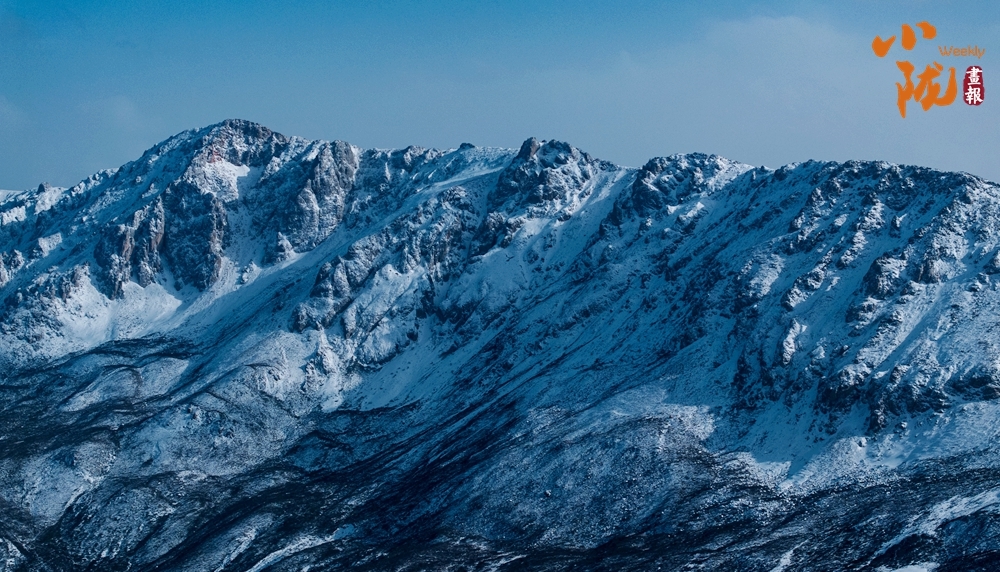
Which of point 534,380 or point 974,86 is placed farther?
point 534,380

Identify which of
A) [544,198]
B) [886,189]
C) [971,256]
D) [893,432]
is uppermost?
[544,198]

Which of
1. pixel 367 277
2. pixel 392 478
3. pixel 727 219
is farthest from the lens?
pixel 367 277

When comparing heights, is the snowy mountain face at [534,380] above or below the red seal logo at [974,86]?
below

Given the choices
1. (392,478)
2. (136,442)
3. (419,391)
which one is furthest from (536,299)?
(136,442)

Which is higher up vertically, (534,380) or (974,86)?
(974,86)

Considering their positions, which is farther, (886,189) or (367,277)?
(367,277)

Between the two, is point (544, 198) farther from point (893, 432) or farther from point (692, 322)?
point (893, 432)

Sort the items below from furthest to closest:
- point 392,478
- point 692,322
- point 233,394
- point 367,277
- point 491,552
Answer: point 367,277 < point 233,394 < point 692,322 < point 392,478 < point 491,552

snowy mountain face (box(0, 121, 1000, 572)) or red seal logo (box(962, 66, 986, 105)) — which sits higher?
red seal logo (box(962, 66, 986, 105))
